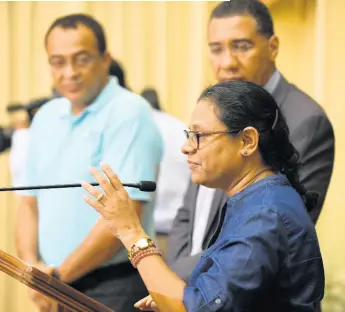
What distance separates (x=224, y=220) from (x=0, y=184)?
2622 mm

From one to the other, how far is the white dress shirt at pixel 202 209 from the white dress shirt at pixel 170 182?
665 mm

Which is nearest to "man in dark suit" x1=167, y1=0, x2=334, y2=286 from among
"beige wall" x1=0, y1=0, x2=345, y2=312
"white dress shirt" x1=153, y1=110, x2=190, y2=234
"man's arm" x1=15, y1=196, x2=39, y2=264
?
→ "man's arm" x1=15, y1=196, x2=39, y2=264

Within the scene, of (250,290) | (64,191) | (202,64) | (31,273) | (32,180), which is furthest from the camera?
(202,64)

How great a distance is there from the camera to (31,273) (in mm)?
1903

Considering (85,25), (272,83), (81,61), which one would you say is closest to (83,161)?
(81,61)

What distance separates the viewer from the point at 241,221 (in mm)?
1789

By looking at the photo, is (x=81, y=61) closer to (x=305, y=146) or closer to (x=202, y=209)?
(x=202, y=209)

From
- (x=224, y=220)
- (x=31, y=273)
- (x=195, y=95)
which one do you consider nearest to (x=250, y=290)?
(x=224, y=220)

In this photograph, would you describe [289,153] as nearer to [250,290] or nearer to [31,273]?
[250,290]

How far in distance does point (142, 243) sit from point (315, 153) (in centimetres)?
87

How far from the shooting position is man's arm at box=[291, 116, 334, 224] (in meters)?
2.52

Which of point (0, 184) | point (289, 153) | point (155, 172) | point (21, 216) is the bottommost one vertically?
point (0, 184)

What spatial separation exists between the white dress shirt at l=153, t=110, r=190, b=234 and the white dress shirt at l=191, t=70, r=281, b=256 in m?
0.67

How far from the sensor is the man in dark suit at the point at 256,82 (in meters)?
2.56
